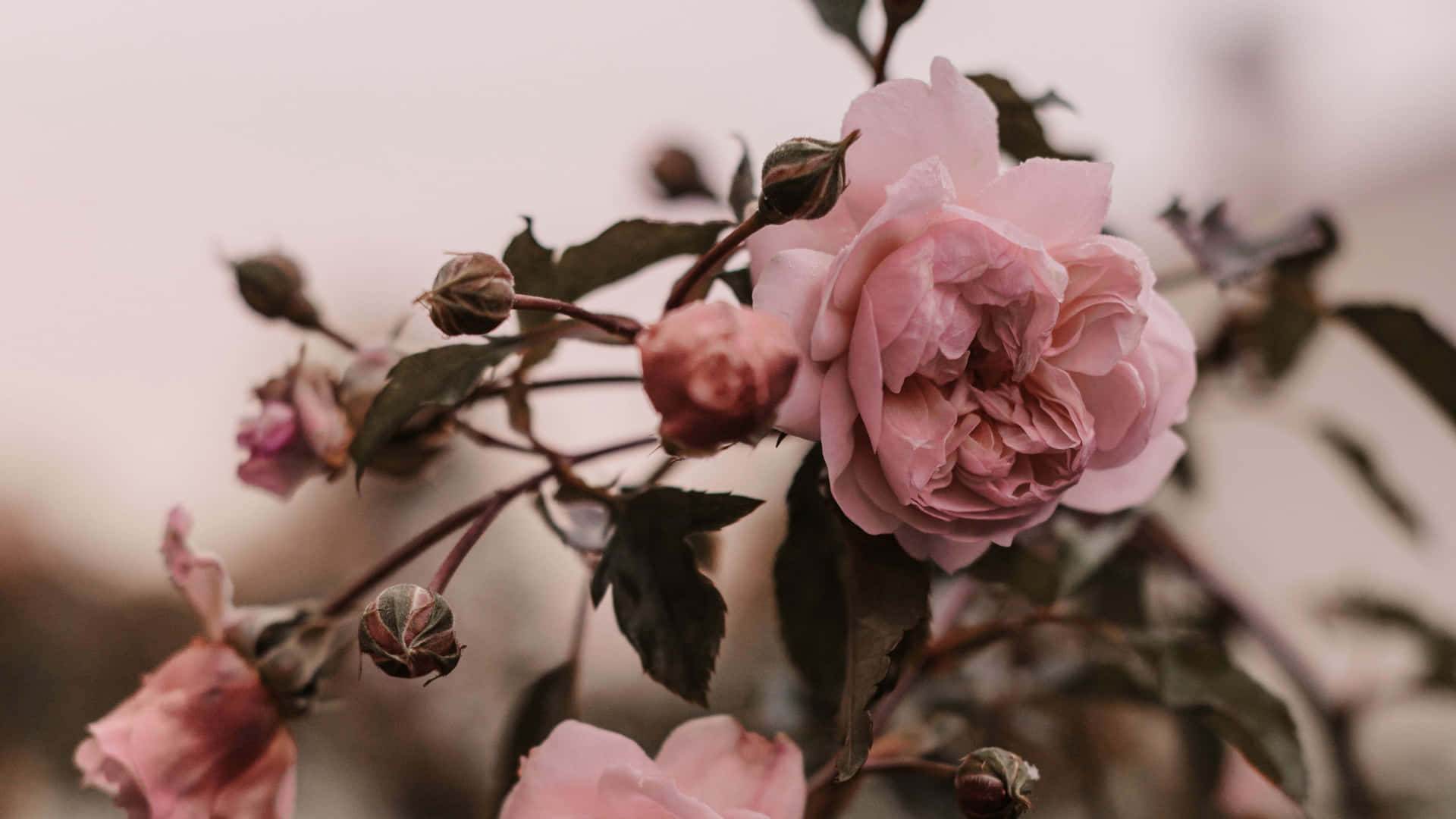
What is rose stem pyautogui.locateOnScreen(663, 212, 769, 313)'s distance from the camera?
8.7 inches

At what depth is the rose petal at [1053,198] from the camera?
22cm

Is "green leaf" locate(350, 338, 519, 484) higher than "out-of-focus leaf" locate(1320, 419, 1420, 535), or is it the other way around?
"green leaf" locate(350, 338, 519, 484)

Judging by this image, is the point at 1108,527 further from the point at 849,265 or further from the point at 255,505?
the point at 255,505

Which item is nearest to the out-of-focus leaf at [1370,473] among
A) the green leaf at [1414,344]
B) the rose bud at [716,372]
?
the green leaf at [1414,344]

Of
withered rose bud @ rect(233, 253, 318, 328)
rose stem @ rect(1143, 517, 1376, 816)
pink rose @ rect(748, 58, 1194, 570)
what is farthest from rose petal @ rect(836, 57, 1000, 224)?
rose stem @ rect(1143, 517, 1376, 816)

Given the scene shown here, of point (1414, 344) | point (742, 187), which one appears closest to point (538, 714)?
point (742, 187)

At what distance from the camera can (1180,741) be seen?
22.3 inches

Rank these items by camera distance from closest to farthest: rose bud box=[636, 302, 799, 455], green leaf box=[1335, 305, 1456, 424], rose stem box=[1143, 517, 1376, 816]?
rose bud box=[636, 302, 799, 455]
green leaf box=[1335, 305, 1456, 424]
rose stem box=[1143, 517, 1376, 816]

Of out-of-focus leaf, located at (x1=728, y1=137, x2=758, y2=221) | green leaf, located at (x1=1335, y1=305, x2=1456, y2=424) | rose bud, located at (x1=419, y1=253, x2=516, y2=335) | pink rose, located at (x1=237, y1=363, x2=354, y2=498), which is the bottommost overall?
green leaf, located at (x1=1335, y1=305, x2=1456, y2=424)

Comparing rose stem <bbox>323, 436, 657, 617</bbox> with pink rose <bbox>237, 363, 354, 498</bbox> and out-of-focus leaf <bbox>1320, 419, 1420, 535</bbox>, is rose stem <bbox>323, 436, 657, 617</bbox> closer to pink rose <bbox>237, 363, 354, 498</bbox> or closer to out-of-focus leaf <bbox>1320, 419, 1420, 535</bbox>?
pink rose <bbox>237, 363, 354, 498</bbox>

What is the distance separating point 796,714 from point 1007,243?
0.96ft

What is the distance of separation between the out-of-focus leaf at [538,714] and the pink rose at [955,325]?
16cm

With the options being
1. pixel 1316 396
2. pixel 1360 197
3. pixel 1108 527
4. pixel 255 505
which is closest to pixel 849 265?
pixel 1108 527

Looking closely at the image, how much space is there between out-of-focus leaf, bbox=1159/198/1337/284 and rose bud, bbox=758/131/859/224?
158 mm
